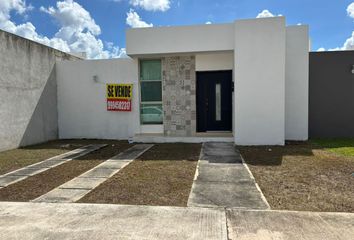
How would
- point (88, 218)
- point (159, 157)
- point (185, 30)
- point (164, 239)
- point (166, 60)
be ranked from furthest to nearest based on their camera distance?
point (166, 60)
point (185, 30)
point (159, 157)
point (88, 218)
point (164, 239)

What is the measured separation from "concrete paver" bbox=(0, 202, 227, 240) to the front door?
6.72m

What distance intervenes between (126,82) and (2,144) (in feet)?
14.7

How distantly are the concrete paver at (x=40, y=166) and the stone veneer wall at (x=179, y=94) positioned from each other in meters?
2.82

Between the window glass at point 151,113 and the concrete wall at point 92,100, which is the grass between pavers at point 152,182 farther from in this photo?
the concrete wall at point 92,100

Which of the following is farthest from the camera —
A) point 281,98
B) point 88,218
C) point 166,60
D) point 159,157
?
point 166,60

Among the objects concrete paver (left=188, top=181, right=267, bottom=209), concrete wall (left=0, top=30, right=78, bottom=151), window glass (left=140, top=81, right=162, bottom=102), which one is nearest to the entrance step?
window glass (left=140, top=81, right=162, bottom=102)

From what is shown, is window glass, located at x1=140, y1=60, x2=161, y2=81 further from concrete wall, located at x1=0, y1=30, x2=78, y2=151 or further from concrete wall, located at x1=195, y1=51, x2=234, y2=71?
concrete wall, located at x1=0, y1=30, x2=78, y2=151

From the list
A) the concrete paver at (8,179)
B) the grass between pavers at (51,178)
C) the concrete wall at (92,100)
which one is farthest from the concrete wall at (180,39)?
the concrete paver at (8,179)

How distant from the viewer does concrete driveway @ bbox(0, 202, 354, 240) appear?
297 cm

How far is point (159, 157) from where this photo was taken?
23.2 feet

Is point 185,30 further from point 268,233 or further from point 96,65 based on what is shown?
point 268,233

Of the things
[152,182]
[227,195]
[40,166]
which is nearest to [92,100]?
[40,166]

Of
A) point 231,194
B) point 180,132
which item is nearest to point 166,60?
point 180,132

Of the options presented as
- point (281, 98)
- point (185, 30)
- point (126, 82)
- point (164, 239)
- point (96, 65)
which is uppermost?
point (185, 30)
